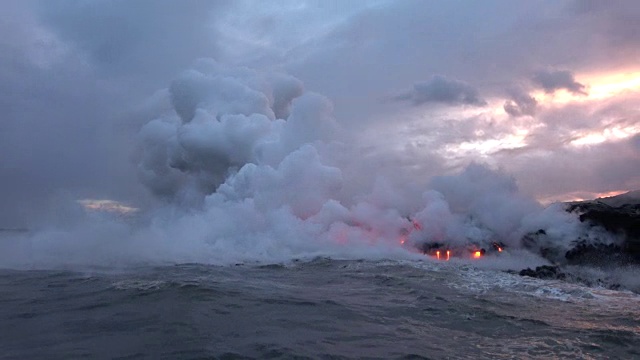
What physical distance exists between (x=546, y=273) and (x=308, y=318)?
52.7 feet

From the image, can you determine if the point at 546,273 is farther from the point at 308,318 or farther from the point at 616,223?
the point at 308,318

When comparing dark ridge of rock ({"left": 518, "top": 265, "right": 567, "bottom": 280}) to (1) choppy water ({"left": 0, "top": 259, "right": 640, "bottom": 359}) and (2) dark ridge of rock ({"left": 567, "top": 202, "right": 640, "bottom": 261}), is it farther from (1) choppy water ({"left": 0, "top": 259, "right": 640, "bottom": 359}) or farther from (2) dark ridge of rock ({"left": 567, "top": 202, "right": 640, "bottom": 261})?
(2) dark ridge of rock ({"left": 567, "top": 202, "right": 640, "bottom": 261})

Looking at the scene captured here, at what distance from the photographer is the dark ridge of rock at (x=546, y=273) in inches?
974

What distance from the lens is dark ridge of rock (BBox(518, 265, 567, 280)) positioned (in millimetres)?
24734

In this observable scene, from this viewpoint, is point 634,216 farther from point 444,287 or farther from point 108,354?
point 108,354

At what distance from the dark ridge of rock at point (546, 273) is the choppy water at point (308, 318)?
6.11 feet

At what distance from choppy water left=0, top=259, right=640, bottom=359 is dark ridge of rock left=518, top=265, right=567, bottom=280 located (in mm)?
1861

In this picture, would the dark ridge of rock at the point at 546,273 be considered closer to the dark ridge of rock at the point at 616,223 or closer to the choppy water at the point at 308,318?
the choppy water at the point at 308,318

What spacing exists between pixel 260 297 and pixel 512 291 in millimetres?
9925

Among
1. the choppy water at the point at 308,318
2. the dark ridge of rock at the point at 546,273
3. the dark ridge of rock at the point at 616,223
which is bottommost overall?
the choppy water at the point at 308,318

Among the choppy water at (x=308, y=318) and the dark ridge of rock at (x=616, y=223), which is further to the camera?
the dark ridge of rock at (x=616, y=223)

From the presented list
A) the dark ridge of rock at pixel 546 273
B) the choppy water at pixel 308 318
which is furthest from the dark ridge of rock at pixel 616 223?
the choppy water at pixel 308 318

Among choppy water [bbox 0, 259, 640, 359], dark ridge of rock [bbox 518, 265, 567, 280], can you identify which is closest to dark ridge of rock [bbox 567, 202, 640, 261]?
dark ridge of rock [bbox 518, 265, 567, 280]

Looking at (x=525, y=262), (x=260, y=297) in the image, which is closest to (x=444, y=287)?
(x=260, y=297)
